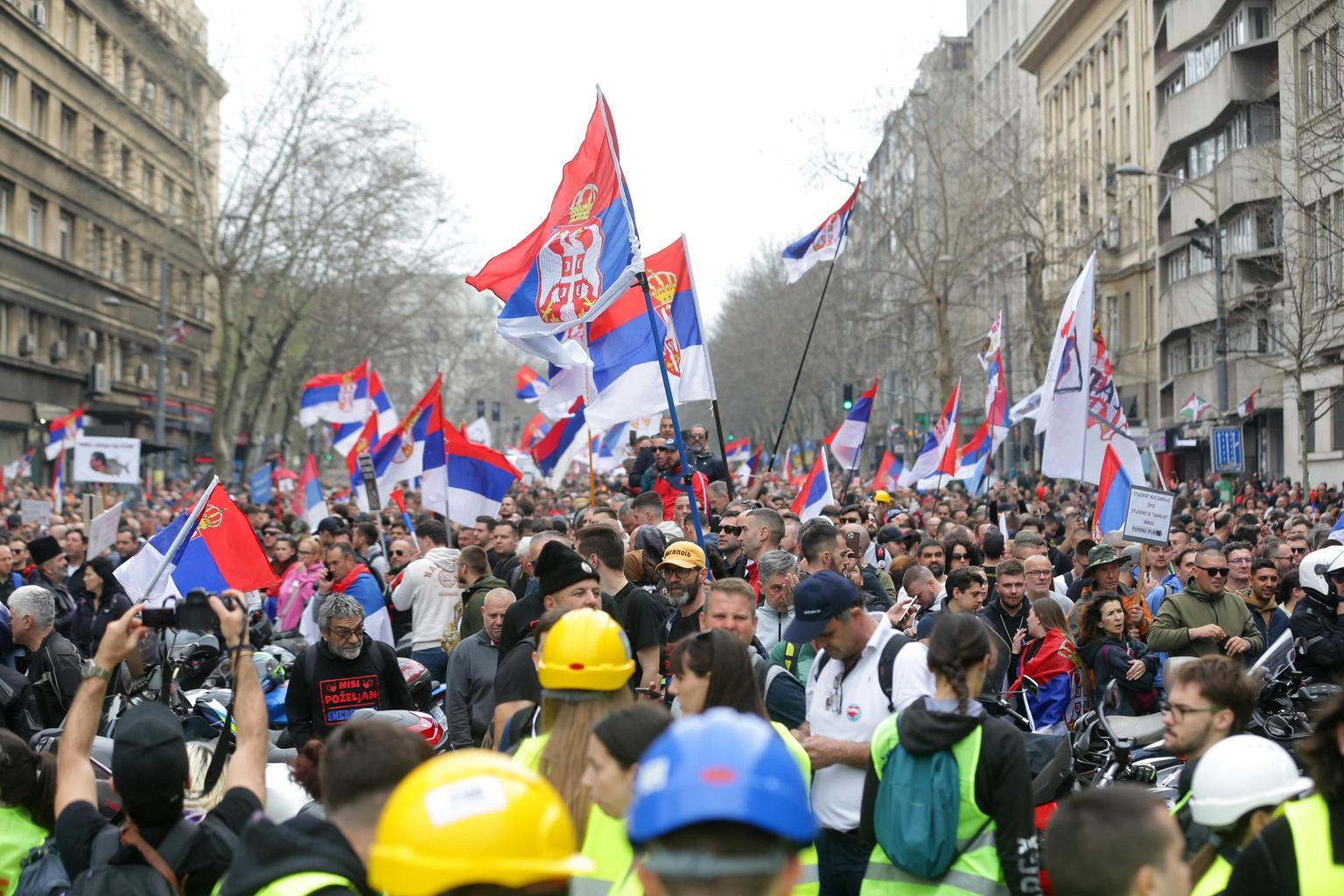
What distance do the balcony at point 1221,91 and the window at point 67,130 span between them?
34.0m

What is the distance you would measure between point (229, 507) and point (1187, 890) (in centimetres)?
719

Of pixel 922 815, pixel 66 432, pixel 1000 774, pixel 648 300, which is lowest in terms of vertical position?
pixel 922 815

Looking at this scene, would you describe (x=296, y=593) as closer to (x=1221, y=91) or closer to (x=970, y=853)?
(x=970, y=853)

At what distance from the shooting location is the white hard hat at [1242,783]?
366cm

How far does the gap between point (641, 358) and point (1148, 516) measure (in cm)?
404

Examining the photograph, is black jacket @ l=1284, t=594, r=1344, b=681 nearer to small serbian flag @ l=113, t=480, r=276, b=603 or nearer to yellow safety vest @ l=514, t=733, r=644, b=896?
yellow safety vest @ l=514, t=733, r=644, b=896

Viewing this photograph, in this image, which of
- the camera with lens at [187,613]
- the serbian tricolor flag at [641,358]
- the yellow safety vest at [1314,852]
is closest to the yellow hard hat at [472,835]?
the yellow safety vest at [1314,852]

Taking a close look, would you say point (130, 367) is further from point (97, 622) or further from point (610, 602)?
point (610, 602)

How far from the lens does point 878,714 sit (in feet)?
16.7

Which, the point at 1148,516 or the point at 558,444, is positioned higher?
the point at 558,444

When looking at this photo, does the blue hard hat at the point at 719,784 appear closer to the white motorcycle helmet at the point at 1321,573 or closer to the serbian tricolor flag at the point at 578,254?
the white motorcycle helmet at the point at 1321,573

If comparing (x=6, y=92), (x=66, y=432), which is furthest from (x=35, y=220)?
(x=66, y=432)

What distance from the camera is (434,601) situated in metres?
11.1

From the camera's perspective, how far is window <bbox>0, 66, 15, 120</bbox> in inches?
1731
